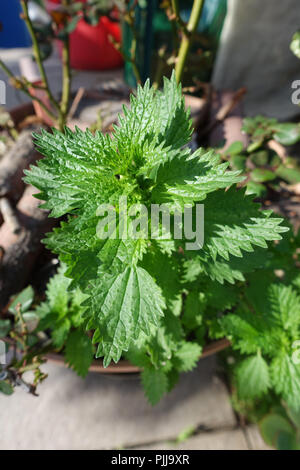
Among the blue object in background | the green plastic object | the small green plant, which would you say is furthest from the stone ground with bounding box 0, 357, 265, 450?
the blue object in background

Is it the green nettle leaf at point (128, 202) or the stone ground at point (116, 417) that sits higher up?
the green nettle leaf at point (128, 202)

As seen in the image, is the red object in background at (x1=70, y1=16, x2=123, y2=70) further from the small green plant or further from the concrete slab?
the concrete slab

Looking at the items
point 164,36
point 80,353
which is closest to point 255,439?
point 80,353

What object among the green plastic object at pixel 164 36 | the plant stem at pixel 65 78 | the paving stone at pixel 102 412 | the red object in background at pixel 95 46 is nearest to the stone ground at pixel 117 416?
the paving stone at pixel 102 412

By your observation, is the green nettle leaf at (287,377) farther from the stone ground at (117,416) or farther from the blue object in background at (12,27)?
the blue object in background at (12,27)

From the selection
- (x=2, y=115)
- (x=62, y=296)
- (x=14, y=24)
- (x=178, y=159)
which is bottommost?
(x=62, y=296)

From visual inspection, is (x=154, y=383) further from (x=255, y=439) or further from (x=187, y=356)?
(x=255, y=439)
